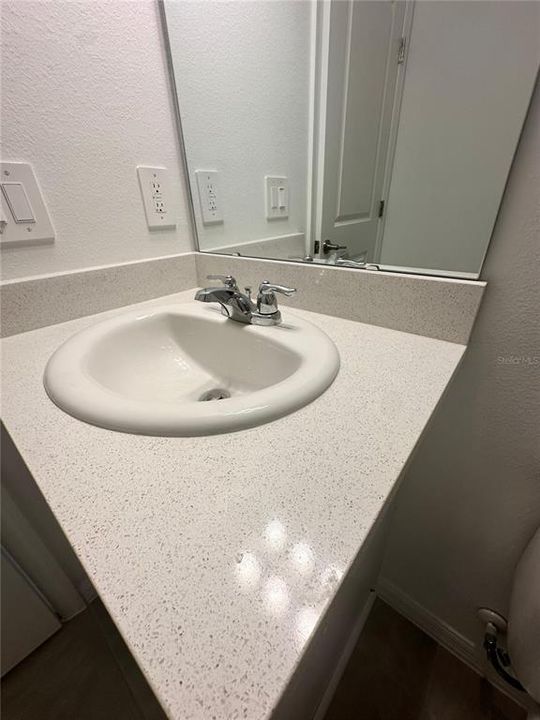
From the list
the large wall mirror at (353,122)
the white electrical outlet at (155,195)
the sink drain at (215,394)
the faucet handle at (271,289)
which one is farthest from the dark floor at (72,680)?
the large wall mirror at (353,122)

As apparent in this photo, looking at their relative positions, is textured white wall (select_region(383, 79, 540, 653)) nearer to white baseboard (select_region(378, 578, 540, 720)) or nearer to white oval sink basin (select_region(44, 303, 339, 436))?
white baseboard (select_region(378, 578, 540, 720))

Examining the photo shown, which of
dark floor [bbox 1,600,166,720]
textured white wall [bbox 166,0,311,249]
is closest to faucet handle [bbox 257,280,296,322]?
textured white wall [bbox 166,0,311,249]

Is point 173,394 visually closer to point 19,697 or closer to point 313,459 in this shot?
point 313,459

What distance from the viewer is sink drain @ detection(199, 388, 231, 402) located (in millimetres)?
658

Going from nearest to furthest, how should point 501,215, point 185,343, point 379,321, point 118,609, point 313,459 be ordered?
point 118,609
point 313,459
point 501,215
point 379,321
point 185,343

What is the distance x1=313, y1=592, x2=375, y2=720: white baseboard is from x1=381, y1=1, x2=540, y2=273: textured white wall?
1054mm

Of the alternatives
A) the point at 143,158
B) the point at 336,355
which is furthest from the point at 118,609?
the point at 143,158

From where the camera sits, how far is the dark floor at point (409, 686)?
785mm

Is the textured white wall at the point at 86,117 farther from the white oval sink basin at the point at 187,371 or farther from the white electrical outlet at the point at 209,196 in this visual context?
the white oval sink basin at the point at 187,371

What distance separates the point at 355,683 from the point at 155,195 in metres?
1.49

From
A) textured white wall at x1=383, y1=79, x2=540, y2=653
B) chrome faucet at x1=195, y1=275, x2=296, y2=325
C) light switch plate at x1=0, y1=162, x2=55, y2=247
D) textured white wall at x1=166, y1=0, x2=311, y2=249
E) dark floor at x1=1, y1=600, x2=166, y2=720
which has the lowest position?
dark floor at x1=1, y1=600, x2=166, y2=720

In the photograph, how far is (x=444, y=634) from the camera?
0.88 meters

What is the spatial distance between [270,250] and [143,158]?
1.32ft

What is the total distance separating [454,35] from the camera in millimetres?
549
